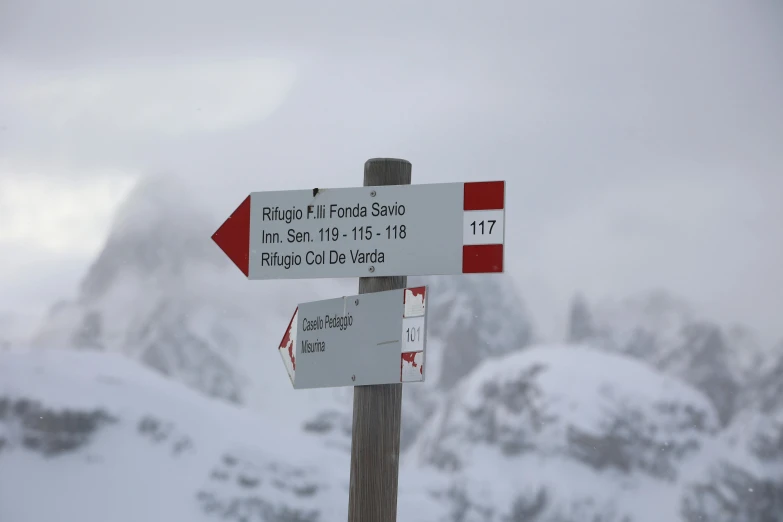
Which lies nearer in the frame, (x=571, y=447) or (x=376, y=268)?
(x=376, y=268)

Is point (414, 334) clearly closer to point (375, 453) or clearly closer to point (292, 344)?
point (375, 453)

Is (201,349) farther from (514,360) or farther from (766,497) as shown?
(766,497)

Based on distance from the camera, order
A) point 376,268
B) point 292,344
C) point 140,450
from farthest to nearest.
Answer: point 140,450
point 292,344
point 376,268

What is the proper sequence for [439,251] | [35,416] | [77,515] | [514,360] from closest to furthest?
[439,251]
[77,515]
[35,416]
[514,360]

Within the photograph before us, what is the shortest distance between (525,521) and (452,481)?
Answer: 5.71 meters

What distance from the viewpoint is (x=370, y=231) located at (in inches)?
89.2

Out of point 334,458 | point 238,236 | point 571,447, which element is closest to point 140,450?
point 334,458

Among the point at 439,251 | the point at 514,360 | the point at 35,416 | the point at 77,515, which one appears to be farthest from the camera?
the point at 514,360

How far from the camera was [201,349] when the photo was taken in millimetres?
59062

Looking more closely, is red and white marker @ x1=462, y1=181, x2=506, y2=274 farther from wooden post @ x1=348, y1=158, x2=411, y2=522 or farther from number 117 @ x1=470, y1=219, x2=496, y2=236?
wooden post @ x1=348, y1=158, x2=411, y2=522

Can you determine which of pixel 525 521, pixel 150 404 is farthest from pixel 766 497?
pixel 150 404

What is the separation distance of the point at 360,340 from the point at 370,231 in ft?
0.95

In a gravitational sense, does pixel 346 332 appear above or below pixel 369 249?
below

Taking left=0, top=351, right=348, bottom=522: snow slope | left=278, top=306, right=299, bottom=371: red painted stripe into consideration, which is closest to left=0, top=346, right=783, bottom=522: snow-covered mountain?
left=0, top=351, right=348, bottom=522: snow slope
